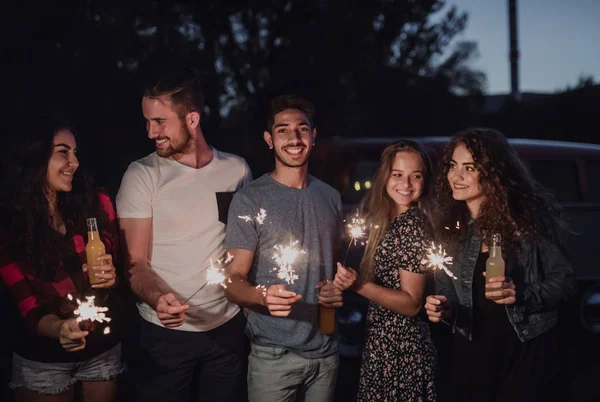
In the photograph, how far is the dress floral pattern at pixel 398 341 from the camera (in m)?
3.34

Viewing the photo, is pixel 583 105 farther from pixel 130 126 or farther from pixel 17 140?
pixel 17 140

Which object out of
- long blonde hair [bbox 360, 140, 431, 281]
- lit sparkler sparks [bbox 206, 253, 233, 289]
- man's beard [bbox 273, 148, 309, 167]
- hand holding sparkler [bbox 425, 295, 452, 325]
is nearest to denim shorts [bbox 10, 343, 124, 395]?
lit sparkler sparks [bbox 206, 253, 233, 289]

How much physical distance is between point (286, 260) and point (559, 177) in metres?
4.69

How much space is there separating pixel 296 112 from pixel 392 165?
2.35 ft

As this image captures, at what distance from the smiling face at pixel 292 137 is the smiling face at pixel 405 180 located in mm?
579

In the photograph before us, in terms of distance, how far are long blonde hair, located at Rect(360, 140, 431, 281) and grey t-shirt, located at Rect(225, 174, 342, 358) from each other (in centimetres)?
31

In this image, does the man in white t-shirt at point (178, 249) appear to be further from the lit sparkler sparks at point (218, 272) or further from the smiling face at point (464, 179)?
the smiling face at point (464, 179)

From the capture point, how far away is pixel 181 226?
3.40 metres

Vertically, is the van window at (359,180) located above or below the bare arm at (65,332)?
above

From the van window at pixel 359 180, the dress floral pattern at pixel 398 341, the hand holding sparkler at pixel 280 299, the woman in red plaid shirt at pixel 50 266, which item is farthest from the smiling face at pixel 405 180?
the van window at pixel 359 180

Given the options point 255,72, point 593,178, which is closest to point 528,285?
point 593,178

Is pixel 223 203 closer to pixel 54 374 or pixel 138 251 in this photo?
pixel 138 251

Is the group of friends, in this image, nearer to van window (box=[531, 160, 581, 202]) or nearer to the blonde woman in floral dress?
the blonde woman in floral dress

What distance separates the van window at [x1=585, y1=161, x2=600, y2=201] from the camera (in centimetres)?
682
